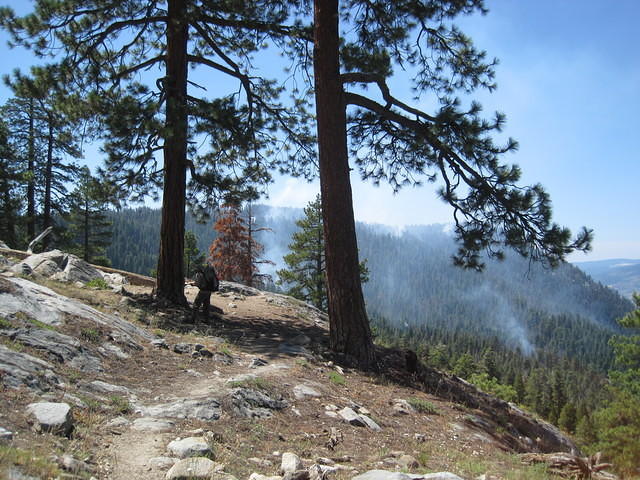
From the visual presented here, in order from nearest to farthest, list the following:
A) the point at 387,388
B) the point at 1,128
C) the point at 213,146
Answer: the point at 387,388 → the point at 213,146 → the point at 1,128

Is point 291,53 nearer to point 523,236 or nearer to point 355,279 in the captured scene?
point 355,279

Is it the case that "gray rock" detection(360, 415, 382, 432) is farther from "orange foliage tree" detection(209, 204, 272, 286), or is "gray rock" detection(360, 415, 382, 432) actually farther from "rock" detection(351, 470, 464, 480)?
"orange foliage tree" detection(209, 204, 272, 286)

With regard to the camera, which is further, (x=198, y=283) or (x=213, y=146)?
(x=213, y=146)

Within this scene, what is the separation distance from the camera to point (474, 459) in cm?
406

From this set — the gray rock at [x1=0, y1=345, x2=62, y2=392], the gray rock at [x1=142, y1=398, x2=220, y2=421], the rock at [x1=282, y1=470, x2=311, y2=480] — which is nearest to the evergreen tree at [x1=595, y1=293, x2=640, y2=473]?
the gray rock at [x1=142, y1=398, x2=220, y2=421]

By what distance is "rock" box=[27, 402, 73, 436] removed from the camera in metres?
2.86

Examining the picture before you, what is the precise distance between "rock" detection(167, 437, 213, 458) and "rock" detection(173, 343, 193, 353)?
330cm

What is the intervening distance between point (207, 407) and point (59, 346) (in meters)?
1.91

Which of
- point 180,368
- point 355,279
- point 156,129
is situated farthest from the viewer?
point 156,129

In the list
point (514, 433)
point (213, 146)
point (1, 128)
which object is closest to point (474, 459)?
point (514, 433)

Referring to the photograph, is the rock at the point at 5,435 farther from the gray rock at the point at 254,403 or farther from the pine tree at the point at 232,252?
the pine tree at the point at 232,252

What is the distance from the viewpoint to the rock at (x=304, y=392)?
204 inches

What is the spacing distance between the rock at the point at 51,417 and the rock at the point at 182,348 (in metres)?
3.28

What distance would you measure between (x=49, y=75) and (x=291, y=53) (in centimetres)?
518
